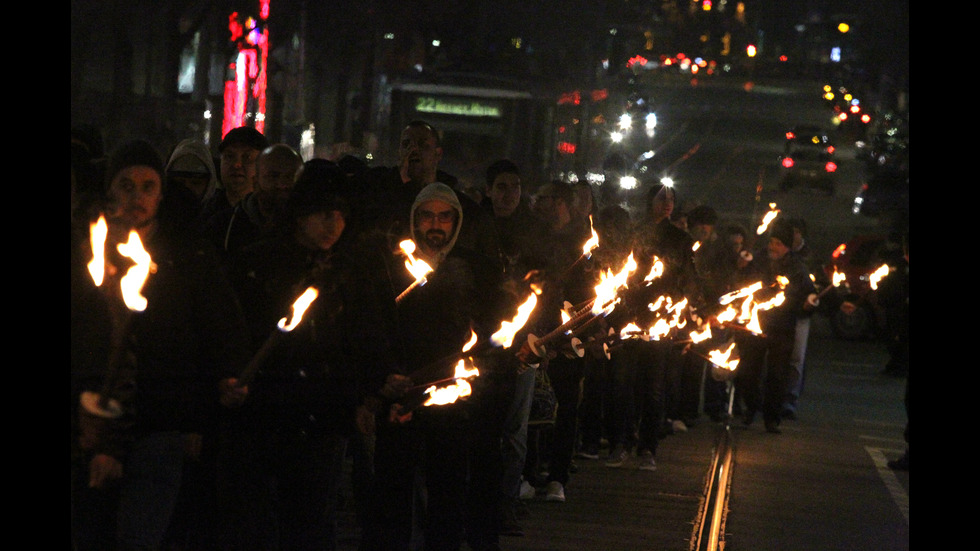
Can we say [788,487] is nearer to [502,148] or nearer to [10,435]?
[10,435]

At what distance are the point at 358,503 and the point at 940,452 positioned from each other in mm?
3029

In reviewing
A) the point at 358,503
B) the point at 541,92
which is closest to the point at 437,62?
the point at 541,92

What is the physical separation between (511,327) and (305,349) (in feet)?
2.74

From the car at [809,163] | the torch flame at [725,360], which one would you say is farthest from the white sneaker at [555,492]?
the car at [809,163]

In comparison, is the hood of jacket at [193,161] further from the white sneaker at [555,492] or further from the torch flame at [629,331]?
the white sneaker at [555,492]

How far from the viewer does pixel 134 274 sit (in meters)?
5.26

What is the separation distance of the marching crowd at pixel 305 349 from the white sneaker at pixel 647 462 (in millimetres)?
1756

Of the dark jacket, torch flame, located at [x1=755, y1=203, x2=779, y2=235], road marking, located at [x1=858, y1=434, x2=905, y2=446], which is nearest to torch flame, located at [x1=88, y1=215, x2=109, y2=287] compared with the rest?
the dark jacket

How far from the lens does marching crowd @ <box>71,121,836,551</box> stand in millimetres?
5740

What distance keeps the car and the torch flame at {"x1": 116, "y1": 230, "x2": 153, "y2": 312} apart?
58092 millimetres

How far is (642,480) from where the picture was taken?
471 inches

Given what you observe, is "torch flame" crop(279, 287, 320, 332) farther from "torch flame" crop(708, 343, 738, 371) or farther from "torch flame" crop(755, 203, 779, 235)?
"torch flame" crop(755, 203, 779, 235)

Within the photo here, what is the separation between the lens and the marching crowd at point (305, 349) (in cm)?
574

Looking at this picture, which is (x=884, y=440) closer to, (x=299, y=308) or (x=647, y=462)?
(x=647, y=462)
